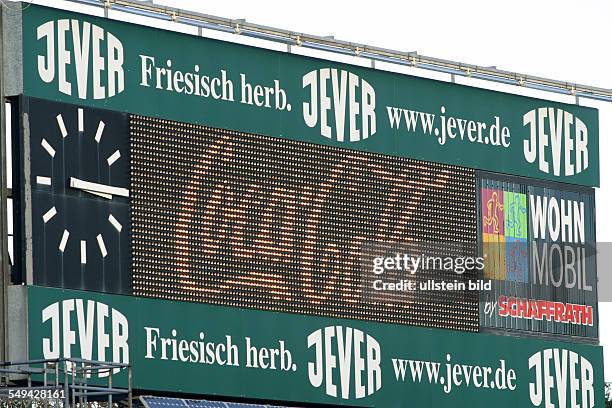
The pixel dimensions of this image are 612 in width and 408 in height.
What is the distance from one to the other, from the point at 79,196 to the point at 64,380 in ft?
8.29

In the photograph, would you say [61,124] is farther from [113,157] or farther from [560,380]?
[560,380]

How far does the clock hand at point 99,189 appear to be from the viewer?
981 inches

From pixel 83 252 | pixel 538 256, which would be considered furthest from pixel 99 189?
pixel 538 256

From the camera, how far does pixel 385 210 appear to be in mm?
28328

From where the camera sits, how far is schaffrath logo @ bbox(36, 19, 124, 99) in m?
24.9

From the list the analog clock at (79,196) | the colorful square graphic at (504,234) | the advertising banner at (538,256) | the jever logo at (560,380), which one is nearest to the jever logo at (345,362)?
the advertising banner at (538,256)

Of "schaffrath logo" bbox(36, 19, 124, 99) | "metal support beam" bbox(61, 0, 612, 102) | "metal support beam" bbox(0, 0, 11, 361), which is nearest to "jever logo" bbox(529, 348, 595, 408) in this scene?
"metal support beam" bbox(61, 0, 612, 102)

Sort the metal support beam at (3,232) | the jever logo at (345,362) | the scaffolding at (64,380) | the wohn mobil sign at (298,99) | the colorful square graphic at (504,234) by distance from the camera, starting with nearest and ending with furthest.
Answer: the scaffolding at (64,380), the metal support beam at (3,232), the wohn mobil sign at (298,99), the jever logo at (345,362), the colorful square graphic at (504,234)

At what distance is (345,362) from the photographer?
28.0 m

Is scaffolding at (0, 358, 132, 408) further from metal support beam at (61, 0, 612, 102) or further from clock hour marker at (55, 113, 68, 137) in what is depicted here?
metal support beam at (61, 0, 612, 102)

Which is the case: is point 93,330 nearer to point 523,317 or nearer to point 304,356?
point 304,356

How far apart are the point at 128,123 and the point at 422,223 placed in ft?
16.6

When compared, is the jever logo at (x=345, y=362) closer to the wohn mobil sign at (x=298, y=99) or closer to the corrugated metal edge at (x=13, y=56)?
the wohn mobil sign at (x=298, y=99)

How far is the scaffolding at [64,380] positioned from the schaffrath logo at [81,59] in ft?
11.0
